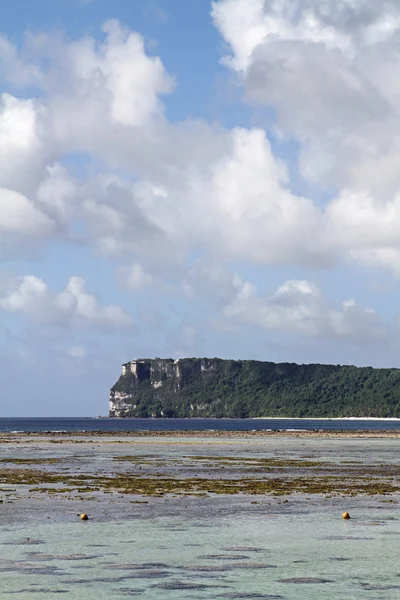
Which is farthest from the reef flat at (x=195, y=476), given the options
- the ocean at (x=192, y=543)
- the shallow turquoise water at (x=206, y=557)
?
the shallow turquoise water at (x=206, y=557)

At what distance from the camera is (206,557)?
28.2 m

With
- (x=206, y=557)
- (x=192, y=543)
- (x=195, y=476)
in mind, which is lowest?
(x=206, y=557)

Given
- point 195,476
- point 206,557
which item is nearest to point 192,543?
point 206,557

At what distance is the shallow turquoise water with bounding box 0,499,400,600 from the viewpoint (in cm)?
2348

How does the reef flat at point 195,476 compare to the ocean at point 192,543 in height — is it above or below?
above

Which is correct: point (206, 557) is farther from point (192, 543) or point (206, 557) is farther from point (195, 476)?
point (195, 476)

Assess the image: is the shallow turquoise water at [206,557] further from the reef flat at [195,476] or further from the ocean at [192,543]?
the reef flat at [195,476]

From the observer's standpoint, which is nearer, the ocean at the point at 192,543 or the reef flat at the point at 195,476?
the ocean at the point at 192,543

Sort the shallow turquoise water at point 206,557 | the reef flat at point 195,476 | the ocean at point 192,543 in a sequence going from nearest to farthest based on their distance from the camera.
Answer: the shallow turquoise water at point 206,557 < the ocean at point 192,543 < the reef flat at point 195,476

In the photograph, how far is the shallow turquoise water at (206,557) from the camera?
23484mm

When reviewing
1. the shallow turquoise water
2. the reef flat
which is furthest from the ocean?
the reef flat

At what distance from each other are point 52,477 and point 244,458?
96.7 ft

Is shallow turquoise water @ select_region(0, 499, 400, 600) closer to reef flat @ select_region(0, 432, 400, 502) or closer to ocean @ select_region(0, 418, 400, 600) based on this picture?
ocean @ select_region(0, 418, 400, 600)

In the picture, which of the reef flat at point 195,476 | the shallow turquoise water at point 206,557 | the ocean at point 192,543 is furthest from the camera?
the reef flat at point 195,476
